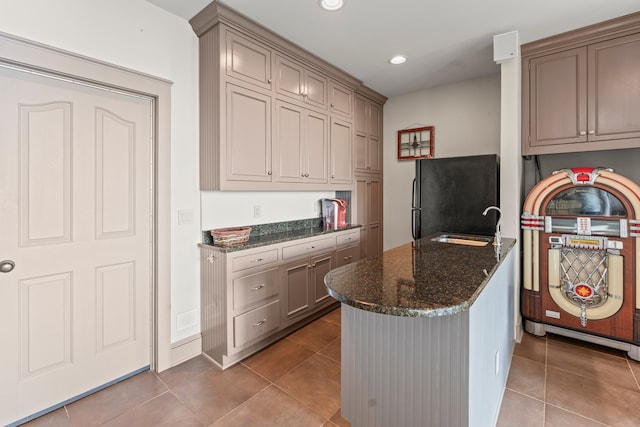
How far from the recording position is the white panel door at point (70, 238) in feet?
5.58

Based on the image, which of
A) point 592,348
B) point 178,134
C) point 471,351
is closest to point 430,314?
point 471,351

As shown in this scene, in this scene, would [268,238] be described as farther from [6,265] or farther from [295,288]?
[6,265]

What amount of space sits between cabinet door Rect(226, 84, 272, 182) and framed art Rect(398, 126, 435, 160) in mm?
2338

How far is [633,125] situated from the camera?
240 cm

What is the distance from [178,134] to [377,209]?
2.87 meters

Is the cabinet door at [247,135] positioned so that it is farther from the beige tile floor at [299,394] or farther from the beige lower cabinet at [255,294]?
the beige tile floor at [299,394]

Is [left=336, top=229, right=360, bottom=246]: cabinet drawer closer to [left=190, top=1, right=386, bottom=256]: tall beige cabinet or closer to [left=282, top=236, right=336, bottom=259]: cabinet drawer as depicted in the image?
[left=282, top=236, right=336, bottom=259]: cabinet drawer

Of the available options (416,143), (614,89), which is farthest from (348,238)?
(614,89)

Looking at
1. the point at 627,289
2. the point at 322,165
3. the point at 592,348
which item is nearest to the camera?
the point at 627,289

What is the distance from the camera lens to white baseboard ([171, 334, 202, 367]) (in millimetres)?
2312

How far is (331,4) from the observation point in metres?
2.18

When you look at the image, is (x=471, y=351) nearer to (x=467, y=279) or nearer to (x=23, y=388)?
(x=467, y=279)

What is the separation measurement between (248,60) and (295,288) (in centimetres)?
200

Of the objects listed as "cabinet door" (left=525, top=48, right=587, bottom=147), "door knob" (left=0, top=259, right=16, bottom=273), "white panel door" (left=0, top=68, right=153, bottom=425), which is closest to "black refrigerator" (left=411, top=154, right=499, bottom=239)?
"cabinet door" (left=525, top=48, right=587, bottom=147)
